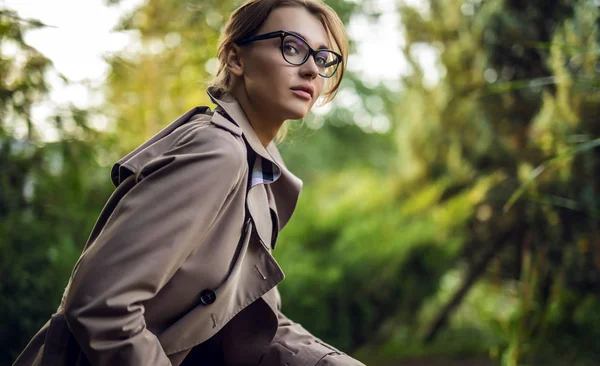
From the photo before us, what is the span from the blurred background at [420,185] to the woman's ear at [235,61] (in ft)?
6.77

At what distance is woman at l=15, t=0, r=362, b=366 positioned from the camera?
1157mm

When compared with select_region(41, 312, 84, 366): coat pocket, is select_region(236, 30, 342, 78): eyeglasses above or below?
above

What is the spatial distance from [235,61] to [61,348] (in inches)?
30.7

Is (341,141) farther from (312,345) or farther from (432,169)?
(312,345)

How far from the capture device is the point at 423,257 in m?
5.40

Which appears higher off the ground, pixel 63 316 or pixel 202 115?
pixel 202 115

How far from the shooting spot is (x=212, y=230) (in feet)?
4.37

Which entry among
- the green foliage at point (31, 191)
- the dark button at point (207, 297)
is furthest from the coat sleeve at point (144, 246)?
the green foliage at point (31, 191)

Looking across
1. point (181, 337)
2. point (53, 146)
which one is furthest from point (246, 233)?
point (53, 146)

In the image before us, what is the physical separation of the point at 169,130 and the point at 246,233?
0.29m

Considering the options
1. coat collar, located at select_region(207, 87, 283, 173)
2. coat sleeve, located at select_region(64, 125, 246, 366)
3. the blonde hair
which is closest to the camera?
coat sleeve, located at select_region(64, 125, 246, 366)

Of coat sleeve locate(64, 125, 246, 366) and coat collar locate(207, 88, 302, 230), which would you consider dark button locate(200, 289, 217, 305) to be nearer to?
coat sleeve locate(64, 125, 246, 366)

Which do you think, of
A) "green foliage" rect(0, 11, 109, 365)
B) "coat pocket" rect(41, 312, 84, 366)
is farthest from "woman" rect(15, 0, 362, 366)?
"green foliage" rect(0, 11, 109, 365)

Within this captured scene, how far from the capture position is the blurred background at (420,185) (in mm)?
3578
